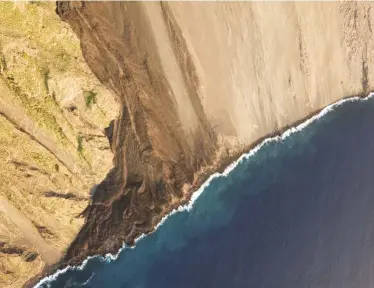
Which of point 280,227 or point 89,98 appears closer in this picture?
point 89,98

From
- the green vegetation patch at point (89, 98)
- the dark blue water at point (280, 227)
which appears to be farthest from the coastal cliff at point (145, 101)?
the dark blue water at point (280, 227)

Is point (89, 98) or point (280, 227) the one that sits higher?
point (89, 98)

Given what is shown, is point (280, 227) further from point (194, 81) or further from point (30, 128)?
point (30, 128)

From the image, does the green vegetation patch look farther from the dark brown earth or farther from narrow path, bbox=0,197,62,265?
narrow path, bbox=0,197,62,265

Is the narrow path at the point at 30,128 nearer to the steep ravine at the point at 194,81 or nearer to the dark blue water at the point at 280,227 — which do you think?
the steep ravine at the point at 194,81

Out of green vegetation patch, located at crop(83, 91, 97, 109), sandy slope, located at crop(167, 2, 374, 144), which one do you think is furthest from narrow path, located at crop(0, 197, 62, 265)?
sandy slope, located at crop(167, 2, 374, 144)

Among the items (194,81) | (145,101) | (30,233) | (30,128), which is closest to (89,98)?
(145,101)

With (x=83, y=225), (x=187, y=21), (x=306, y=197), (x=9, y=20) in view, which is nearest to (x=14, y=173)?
(x=83, y=225)
